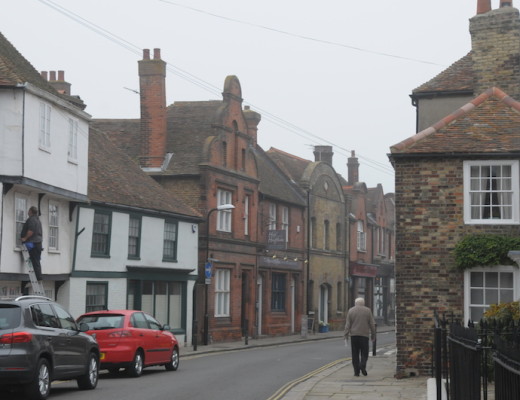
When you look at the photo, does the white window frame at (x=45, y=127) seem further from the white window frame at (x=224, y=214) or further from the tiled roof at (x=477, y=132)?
the white window frame at (x=224, y=214)

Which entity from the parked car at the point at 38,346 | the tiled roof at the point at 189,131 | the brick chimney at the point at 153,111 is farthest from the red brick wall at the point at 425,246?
the brick chimney at the point at 153,111

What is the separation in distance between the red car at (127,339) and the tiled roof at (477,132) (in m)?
7.35

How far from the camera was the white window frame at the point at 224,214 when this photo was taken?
138 feet

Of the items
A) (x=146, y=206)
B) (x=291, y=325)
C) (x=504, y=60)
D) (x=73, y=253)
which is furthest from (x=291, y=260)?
(x=504, y=60)

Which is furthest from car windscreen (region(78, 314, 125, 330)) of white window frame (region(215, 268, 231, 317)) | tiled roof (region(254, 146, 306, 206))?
tiled roof (region(254, 146, 306, 206))

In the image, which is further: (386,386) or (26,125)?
(26,125)

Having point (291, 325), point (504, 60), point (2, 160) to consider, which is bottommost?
point (291, 325)

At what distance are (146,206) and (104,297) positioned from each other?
413 cm

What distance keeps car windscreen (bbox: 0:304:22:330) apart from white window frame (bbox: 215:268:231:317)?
25821mm

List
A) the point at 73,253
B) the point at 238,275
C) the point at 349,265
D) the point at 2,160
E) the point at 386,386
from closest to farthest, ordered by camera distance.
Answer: the point at 386,386 < the point at 2,160 < the point at 73,253 < the point at 238,275 < the point at 349,265

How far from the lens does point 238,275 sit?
43844 millimetres

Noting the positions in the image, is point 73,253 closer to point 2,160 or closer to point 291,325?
point 2,160

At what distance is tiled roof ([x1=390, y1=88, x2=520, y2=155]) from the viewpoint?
21.1 m

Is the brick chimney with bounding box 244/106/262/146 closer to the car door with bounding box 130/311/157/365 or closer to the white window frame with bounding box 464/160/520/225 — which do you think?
the car door with bounding box 130/311/157/365
